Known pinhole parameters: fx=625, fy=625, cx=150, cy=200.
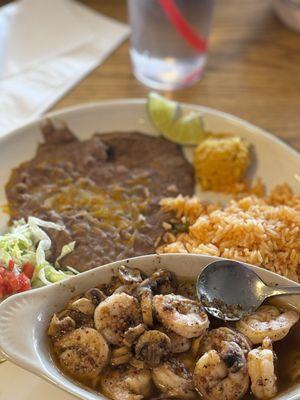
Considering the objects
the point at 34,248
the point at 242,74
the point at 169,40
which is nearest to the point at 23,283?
the point at 34,248

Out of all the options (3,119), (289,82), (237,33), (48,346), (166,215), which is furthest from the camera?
(237,33)

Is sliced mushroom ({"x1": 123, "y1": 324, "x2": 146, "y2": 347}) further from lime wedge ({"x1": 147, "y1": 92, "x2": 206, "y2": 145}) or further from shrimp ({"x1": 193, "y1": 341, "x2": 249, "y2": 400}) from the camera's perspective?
lime wedge ({"x1": 147, "y1": 92, "x2": 206, "y2": 145})

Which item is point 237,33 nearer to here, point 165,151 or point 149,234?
point 165,151

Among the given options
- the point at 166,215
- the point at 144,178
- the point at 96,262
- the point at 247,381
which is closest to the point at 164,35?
the point at 144,178

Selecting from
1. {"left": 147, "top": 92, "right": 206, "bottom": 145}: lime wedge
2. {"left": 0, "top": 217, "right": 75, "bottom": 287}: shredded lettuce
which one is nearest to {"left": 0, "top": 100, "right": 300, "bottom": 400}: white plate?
{"left": 147, "top": 92, "right": 206, "bottom": 145}: lime wedge

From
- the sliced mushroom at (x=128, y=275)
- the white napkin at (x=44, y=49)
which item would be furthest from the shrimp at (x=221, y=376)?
the white napkin at (x=44, y=49)

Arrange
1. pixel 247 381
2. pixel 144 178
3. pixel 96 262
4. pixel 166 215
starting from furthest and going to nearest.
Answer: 1. pixel 144 178
2. pixel 166 215
3. pixel 96 262
4. pixel 247 381
